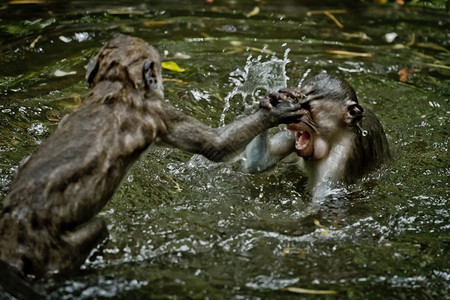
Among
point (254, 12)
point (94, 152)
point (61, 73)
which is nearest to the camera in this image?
point (94, 152)

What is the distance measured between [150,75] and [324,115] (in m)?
1.86

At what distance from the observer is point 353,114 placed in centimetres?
678

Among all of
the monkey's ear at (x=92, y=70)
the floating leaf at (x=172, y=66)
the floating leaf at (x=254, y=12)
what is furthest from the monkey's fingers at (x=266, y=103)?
the floating leaf at (x=254, y=12)

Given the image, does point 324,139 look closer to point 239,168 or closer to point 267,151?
point 267,151

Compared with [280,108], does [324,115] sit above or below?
below

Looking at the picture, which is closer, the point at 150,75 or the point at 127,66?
the point at 127,66

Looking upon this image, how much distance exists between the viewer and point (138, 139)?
5434 mm

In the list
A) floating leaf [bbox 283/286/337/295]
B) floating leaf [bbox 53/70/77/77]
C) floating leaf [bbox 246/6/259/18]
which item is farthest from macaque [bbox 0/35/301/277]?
floating leaf [bbox 246/6/259/18]

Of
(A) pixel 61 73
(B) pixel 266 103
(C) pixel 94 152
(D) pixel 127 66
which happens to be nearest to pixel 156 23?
(A) pixel 61 73

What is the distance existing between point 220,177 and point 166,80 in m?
2.37

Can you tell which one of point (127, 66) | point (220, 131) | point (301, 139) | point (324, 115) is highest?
point (127, 66)

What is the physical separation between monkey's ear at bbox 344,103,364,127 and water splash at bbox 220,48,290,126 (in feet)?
5.43

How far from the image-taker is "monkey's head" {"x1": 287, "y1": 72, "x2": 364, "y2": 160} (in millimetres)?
6801

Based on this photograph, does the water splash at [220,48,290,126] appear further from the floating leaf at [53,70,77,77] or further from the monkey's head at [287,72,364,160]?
the floating leaf at [53,70,77,77]
